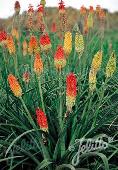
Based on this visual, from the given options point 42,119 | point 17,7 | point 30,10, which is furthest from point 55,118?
point 17,7

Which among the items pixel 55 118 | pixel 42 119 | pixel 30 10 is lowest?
pixel 55 118

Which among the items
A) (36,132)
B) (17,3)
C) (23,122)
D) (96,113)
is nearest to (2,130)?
(23,122)

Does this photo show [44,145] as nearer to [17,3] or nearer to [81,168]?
[81,168]

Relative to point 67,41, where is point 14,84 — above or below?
below

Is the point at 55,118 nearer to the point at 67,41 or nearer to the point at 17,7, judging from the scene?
the point at 67,41

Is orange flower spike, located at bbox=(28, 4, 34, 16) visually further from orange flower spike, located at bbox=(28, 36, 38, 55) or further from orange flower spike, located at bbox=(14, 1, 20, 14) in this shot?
orange flower spike, located at bbox=(28, 36, 38, 55)

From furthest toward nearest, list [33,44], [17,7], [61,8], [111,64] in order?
[17,7]
[61,8]
[33,44]
[111,64]

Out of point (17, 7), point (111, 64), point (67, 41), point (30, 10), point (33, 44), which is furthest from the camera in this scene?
point (17, 7)

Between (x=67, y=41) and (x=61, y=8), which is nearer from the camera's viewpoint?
(x=67, y=41)

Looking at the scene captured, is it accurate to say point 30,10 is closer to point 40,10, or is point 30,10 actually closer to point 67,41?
point 40,10

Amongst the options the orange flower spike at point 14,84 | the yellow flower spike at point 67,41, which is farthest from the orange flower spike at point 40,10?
the orange flower spike at point 14,84

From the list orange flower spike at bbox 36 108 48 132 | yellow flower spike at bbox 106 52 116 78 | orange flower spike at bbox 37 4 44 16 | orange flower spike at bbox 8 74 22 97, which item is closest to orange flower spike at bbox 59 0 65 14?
orange flower spike at bbox 37 4 44 16

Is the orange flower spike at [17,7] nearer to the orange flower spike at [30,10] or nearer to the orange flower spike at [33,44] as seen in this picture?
the orange flower spike at [30,10]

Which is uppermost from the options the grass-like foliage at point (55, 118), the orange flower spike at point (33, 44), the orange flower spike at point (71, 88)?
the orange flower spike at point (33, 44)
